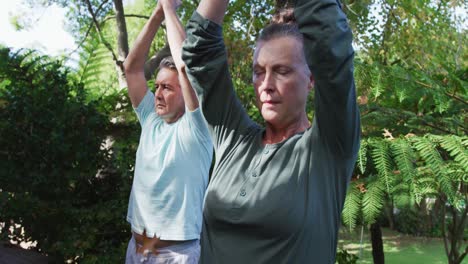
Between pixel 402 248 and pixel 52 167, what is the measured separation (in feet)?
36.3

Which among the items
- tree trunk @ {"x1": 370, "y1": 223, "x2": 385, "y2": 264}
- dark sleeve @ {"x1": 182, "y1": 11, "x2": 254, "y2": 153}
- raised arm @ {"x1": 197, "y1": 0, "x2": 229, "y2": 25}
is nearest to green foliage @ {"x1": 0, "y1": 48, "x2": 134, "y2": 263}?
tree trunk @ {"x1": 370, "y1": 223, "x2": 385, "y2": 264}

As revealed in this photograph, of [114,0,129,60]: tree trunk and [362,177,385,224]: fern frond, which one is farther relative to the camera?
[114,0,129,60]: tree trunk

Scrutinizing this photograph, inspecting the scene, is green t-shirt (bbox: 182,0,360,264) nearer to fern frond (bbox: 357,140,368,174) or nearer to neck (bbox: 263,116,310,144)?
neck (bbox: 263,116,310,144)

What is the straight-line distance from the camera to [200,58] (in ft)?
4.63

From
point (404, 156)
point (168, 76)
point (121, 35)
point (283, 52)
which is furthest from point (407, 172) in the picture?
point (121, 35)

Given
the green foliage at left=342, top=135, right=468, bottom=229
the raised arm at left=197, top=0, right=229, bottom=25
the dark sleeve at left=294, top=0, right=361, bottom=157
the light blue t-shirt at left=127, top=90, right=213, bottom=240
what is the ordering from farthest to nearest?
the green foliage at left=342, top=135, right=468, bottom=229 < the light blue t-shirt at left=127, top=90, right=213, bottom=240 < the raised arm at left=197, top=0, right=229, bottom=25 < the dark sleeve at left=294, top=0, right=361, bottom=157

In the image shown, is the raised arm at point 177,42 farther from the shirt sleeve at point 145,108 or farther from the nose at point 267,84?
the shirt sleeve at point 145,108

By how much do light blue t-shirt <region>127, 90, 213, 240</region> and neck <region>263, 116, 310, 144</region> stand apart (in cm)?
97

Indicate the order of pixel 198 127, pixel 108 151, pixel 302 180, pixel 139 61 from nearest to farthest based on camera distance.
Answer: pixel 302 180 → pixel 198 127 → pixel 139 61 → pixel 108 151

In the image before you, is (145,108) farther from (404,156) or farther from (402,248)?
(402,248)

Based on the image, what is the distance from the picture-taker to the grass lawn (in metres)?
11.0

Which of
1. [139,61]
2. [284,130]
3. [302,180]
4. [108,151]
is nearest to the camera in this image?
[302,180]

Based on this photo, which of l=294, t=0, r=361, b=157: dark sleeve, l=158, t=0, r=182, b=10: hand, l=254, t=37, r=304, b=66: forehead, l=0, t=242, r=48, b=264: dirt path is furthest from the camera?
l=0, t=242, r=48, b=264: dirt path

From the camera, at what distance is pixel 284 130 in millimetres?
1345
